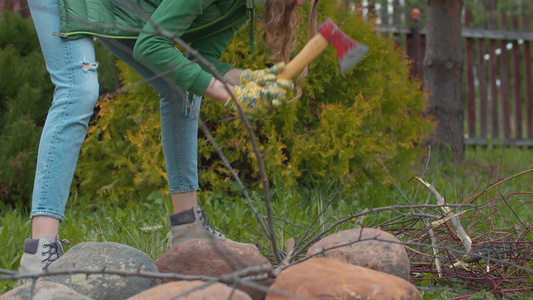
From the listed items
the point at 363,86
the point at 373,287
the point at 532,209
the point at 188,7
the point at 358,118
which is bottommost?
the point at 532,209

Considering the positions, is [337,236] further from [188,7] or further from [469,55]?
[469,55]

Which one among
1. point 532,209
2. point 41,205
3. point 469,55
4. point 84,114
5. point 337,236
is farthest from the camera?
point 469,55

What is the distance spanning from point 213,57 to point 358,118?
1301 millimetres

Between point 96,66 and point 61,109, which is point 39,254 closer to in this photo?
point 61,109

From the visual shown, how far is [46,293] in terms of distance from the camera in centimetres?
118

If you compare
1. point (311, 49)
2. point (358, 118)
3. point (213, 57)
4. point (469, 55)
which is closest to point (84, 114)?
point (213, 57)

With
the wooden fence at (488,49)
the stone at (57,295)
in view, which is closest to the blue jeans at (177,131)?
the stone at (57,295)

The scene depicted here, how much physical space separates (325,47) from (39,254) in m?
1.24

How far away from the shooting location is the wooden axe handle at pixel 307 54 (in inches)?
67.1

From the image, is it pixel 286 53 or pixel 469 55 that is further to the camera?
pixel 469 55

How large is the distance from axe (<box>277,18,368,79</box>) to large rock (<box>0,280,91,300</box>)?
38.7 inches

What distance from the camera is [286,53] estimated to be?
2145 mm

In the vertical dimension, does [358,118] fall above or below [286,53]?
below

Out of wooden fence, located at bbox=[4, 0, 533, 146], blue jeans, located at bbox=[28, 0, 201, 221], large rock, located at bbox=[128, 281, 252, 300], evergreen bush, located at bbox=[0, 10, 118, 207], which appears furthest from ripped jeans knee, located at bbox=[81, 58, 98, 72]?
wooden fence, located at bbox=[4, 0, 533, 146]
